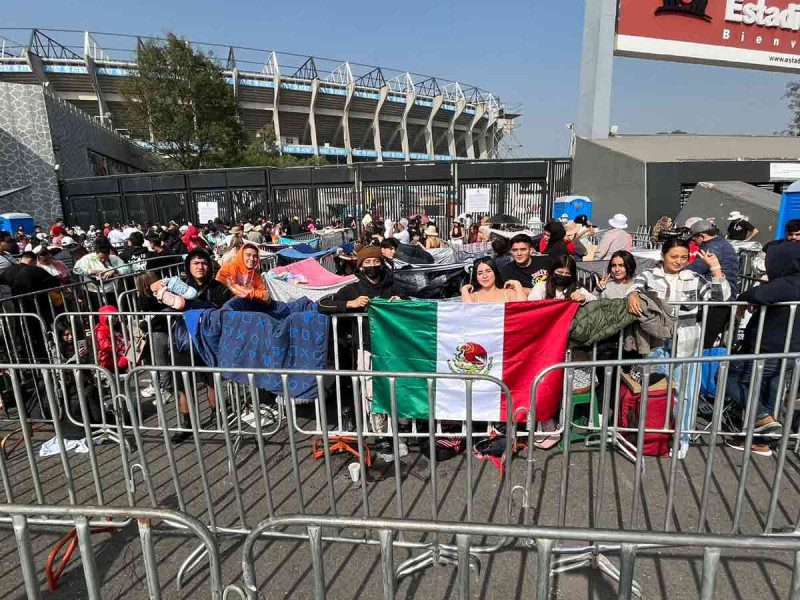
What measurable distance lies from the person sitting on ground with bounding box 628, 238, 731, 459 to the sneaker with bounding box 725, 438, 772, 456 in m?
0.51

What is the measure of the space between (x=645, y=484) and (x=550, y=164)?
17.9 meters

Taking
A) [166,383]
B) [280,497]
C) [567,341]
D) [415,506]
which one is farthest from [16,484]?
[567,341]

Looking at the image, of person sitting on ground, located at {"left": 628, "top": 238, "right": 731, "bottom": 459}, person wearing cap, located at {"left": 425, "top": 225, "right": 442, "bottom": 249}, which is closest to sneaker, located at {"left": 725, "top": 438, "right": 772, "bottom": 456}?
person sitting on ground, located at {"left": 628, "top": 238, "right": 731, "bottom": 459}

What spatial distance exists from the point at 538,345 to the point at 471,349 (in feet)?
1.89

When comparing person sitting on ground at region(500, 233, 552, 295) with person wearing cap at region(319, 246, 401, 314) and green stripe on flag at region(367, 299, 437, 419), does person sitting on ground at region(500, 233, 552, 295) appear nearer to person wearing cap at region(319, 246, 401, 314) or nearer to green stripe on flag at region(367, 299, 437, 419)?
person wearing cap at region(319, 246, 401, 314)

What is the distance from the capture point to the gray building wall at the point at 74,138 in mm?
25469

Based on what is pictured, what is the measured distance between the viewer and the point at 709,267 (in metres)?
5.37

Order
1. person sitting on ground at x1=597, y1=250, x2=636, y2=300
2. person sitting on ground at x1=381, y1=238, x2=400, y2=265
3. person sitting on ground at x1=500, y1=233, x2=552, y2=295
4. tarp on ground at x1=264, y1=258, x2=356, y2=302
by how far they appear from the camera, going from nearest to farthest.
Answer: person sitting on ground at x1=597, y1=250, x2=636, y2=300
person sitting on ground at x1=500, y1=233, x2=552, y2=295
tarp on ground at x1=264, y1=258, x2=356, y2=302
person sitting on ground at x1=381, y1=238, x2=400, y2=265

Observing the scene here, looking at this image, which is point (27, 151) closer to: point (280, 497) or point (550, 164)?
point (550, 164)

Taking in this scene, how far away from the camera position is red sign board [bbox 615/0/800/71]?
17.1 m

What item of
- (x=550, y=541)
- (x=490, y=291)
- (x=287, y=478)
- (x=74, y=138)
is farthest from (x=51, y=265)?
(x=74, y=138)

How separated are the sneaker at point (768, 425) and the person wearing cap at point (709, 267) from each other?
0.84 m

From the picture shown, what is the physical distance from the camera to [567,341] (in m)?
3.90

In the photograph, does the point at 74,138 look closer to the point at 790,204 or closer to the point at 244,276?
the point at 244,276
